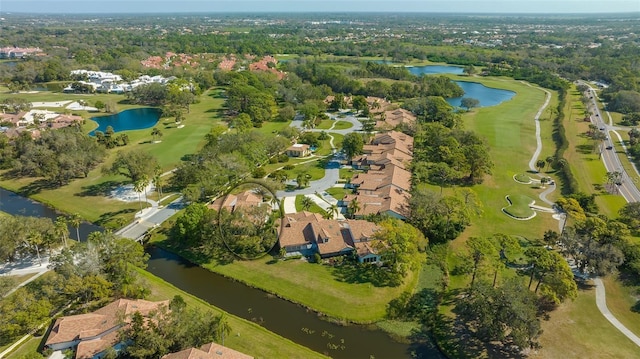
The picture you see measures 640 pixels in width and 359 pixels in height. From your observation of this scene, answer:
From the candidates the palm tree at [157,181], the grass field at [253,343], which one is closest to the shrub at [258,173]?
the palm tree at [157,181]

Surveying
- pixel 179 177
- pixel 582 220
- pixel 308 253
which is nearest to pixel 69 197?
pixel 179 177

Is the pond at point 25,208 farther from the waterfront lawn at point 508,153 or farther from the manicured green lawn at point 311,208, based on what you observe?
the waterfront lawn at point 508,153

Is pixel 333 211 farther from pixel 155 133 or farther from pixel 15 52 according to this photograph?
pixel 15 52

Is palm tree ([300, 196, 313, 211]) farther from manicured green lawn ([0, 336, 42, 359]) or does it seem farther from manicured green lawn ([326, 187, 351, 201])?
manicured green lawn ([0, 336, 42, 359])

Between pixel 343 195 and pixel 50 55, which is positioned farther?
pixel 50 55

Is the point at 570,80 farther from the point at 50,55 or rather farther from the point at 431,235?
the point at 50,55

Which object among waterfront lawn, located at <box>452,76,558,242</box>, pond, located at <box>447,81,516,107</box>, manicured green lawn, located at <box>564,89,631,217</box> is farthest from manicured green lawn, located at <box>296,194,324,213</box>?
pond, located at <box>447,81,516,107</box>
